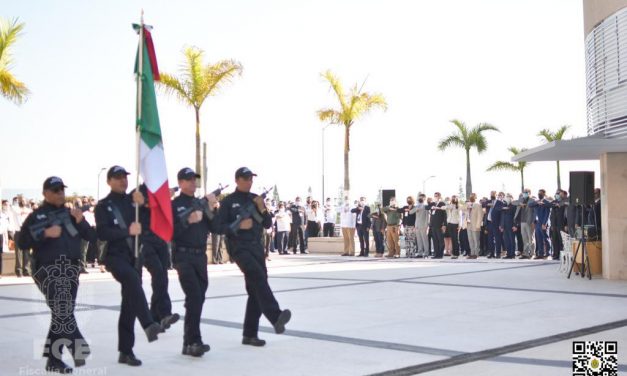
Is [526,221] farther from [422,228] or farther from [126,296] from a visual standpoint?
[126,296]

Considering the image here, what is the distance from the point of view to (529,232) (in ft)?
76.7

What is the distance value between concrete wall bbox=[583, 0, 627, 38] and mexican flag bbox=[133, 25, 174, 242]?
10.3 metres

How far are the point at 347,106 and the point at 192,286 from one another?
1224 inches

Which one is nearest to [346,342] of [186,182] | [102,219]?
[186,182]

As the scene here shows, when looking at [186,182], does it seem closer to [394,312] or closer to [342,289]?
[394,312]

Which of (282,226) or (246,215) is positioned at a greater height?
(282,226)

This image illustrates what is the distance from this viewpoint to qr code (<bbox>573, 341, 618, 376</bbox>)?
262 inches

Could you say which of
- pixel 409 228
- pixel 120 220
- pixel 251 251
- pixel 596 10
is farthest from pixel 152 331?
pixel 409 228

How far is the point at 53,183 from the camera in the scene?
283 inches

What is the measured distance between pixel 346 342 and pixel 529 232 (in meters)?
16.1

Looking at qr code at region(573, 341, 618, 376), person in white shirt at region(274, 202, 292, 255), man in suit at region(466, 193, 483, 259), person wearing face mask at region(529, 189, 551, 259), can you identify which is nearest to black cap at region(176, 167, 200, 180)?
qr code at region(573, 341, 618, 376)

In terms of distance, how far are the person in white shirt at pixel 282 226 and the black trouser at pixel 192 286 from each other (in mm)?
21637

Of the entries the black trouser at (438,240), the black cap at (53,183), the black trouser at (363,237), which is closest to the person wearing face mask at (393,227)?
the black trouser at (363,237)

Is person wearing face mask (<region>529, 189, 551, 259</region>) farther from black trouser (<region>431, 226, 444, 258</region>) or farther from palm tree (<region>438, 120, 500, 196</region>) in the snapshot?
palm tree (<region>438, 120, 500, 196</region>)
